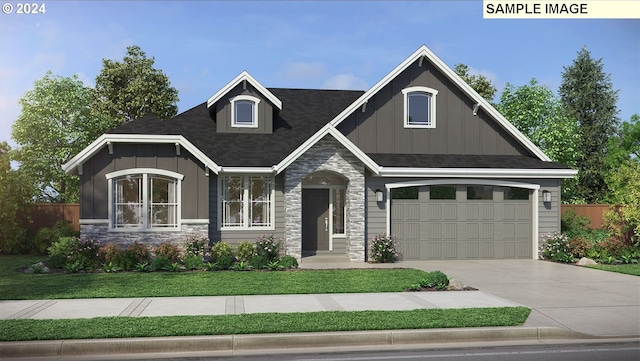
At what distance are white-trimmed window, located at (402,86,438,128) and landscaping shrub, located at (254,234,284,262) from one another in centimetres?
662

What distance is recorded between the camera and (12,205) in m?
22.7

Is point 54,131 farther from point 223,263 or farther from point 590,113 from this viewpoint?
point 590,113

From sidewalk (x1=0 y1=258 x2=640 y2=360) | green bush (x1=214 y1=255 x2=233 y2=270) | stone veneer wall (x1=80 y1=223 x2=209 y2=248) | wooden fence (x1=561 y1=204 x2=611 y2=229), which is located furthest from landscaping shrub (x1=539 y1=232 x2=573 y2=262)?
stone veneer wall (x1=80 y1=223 x2=209 y2=248)

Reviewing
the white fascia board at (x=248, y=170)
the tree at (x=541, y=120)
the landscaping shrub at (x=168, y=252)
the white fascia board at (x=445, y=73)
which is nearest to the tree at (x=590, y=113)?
the tree at (x=541, y=120)

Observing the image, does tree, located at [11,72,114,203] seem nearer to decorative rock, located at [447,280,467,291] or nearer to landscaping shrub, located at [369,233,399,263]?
landscaping shrub, located at [369,233,399,263]

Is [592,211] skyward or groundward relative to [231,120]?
groundward

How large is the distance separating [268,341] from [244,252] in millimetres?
10065

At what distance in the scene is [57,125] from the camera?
3488 centimetres

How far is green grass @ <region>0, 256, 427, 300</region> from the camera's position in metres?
12.9

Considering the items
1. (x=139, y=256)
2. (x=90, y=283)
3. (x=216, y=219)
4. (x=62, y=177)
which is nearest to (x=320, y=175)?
(x=216, y=219)

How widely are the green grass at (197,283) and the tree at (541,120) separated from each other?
26.1m

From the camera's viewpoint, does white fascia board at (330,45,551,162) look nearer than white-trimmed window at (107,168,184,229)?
No

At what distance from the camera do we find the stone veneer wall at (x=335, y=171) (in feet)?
64.3

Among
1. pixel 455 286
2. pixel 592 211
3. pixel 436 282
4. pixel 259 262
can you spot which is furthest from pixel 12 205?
pixel 592 211
